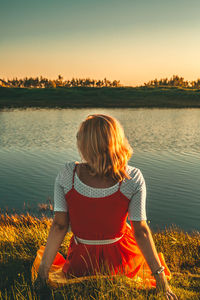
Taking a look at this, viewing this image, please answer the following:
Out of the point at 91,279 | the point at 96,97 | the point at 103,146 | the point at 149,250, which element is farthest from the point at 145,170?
the point at 96,97

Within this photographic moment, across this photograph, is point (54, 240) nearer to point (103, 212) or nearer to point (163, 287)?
point (103, 212)

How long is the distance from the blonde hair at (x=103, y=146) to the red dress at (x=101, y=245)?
0.19m

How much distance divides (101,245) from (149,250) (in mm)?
421

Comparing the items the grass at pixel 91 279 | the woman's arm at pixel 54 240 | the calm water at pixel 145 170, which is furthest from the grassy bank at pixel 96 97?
the woman's arm at pixel 54 240

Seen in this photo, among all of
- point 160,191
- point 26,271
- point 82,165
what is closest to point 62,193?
point 82,165

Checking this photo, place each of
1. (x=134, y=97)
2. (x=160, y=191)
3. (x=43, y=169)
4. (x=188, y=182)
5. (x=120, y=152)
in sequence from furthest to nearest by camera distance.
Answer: (x=134, y=97), (x=43, y=169), (x=188, y=182), (x=160, y=191), (x=120, y=152)

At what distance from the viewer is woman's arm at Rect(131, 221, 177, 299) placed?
2.17 m

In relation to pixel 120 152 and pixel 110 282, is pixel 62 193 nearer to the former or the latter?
pixel 120 152

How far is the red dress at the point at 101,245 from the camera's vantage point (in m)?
2.17

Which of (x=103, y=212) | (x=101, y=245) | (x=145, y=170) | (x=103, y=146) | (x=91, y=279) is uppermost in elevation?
(x=103, y=146)

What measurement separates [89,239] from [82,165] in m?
0.65

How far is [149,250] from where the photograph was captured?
7.11 feet

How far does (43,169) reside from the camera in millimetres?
12016

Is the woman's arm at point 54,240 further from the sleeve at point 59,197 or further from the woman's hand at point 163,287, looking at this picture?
the woman's hand at point 163,287
